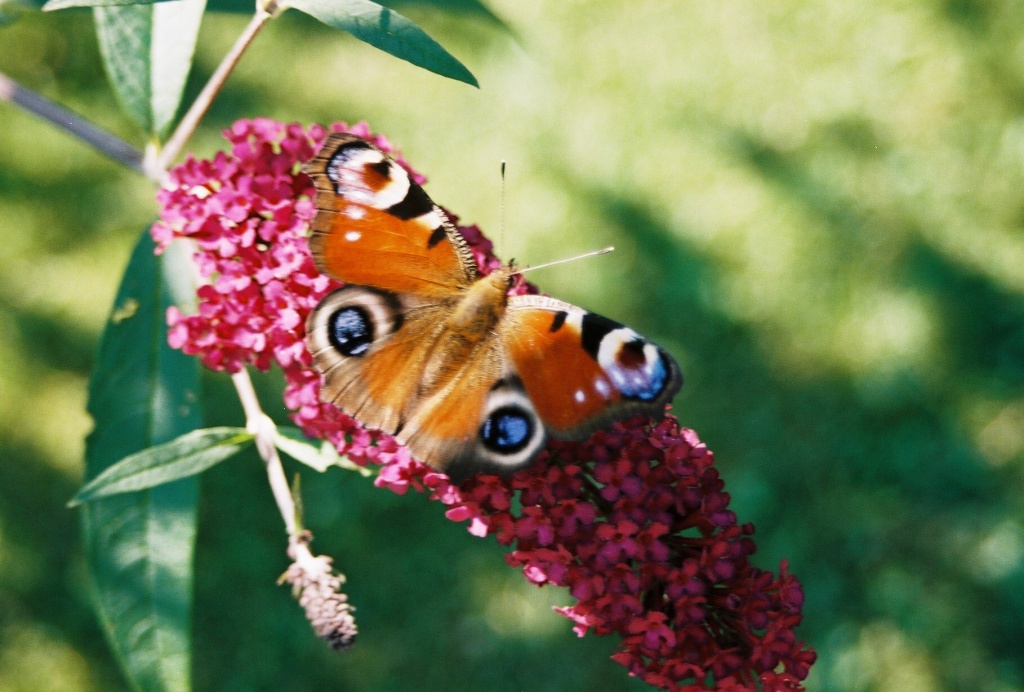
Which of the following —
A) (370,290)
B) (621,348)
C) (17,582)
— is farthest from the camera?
(17,582)

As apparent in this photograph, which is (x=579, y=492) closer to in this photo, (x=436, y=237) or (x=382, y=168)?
(x=436, y=237)

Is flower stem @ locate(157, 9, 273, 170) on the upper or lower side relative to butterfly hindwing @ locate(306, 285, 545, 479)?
upper

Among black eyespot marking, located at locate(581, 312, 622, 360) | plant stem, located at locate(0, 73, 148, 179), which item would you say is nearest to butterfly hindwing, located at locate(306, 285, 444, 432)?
black eyespot marking, located at locate(581, 312, 622, 360)

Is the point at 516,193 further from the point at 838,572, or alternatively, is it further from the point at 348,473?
the point at 838,572

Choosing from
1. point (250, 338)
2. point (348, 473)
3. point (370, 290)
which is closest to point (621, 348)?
point (370, 290)

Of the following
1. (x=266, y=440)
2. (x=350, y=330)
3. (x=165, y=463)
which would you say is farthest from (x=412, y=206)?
(x=165, y=463)

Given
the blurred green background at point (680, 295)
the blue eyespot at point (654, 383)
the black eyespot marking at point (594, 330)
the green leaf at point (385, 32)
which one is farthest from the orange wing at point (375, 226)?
the blurred green background at point (680, 295)

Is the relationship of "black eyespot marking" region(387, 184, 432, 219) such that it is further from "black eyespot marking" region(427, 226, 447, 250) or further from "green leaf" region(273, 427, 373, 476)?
"green leaf" region(273, 427, 373, 476)
